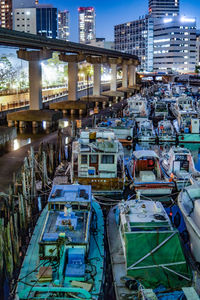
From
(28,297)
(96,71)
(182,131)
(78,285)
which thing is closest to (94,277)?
(78,285)

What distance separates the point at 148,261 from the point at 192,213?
5.42 m

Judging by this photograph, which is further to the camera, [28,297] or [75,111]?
[75,111]

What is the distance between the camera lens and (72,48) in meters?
57.7

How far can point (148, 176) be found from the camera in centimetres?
2214

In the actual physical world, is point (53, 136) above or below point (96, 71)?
below

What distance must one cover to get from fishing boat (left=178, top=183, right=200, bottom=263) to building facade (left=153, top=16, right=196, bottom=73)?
172366mm

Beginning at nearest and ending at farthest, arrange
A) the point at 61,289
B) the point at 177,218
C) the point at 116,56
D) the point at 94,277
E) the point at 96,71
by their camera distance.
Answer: the point at 61,289
the point at 94,277
the point at 177,218
the point at 96,71
the point at 116,56

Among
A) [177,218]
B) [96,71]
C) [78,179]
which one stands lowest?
[177,218]

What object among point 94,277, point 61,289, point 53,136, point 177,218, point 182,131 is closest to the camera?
point 61,289

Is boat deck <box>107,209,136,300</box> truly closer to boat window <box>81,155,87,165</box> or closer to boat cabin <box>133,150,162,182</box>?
boat window <box>81,155,87,165</box>

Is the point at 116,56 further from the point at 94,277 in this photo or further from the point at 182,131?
the point at 94,277

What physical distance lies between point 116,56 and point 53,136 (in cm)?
5517

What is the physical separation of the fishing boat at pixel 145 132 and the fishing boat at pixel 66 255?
2253 centimetres

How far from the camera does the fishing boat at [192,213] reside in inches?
567
